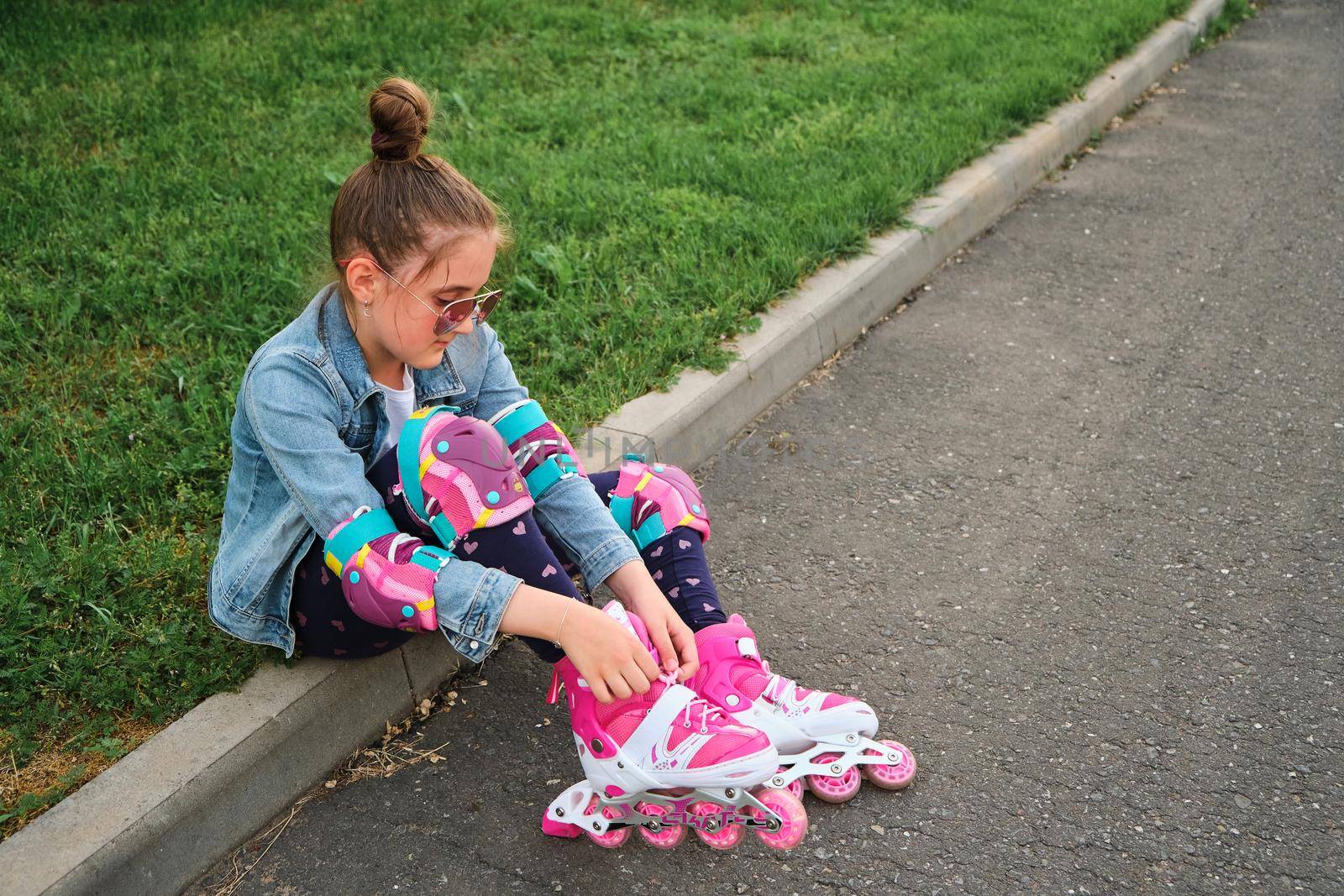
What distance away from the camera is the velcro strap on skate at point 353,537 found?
7.09 ft

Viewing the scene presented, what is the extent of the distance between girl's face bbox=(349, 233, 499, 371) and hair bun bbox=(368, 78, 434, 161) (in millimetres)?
183

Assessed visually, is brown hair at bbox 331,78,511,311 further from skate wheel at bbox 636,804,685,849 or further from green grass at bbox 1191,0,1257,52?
green grass at bbox 1191,0,1257,52

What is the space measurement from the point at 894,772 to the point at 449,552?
3.23ft

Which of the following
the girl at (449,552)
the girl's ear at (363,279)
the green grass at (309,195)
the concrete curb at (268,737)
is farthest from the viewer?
the green grass at (309,195)

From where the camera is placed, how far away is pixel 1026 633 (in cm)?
285

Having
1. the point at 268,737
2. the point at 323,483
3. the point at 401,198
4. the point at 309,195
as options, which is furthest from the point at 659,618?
the point at 309,195

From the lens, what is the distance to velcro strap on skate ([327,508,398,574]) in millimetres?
2160

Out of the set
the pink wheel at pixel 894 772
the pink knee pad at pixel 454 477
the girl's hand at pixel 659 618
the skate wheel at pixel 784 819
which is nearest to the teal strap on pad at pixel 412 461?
the pink knee pad at pixel 454 477

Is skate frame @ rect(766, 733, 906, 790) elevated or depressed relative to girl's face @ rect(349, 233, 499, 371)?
depressed

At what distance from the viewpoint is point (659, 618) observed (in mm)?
2357

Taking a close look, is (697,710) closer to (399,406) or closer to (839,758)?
(839,758)

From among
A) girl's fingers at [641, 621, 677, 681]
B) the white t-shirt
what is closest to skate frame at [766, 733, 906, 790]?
girl's fingers at [641, 621, 677, 681]

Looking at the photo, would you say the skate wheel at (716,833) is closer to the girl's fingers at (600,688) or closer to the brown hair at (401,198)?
the girl's fingers at (600,688)

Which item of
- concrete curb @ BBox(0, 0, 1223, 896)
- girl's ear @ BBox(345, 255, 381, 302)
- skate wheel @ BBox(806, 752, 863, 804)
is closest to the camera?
concrete curb @ BBox(0, 0, 1223, 896)
